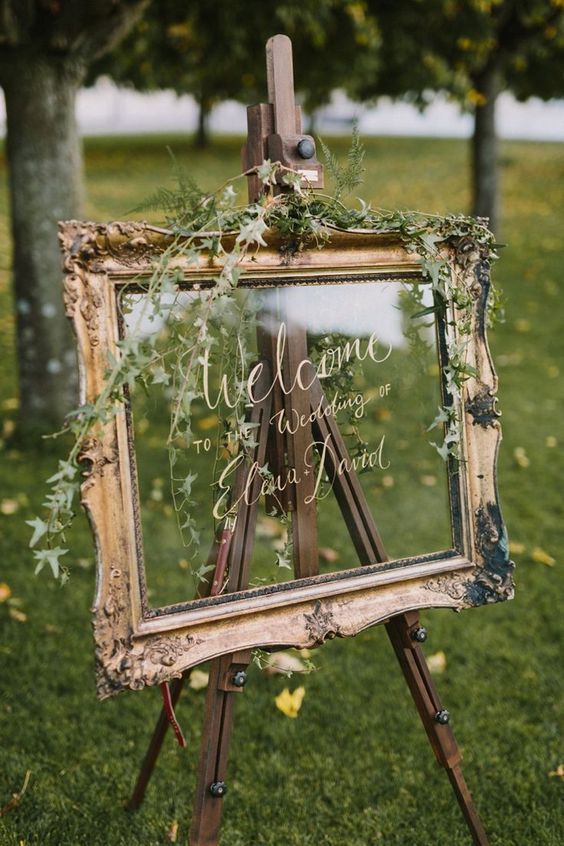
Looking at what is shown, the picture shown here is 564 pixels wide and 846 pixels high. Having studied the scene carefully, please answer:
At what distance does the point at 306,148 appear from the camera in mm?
1919

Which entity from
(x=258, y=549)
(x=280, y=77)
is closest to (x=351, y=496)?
(x=280, y=77)

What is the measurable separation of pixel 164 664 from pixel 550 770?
1697 millimetres

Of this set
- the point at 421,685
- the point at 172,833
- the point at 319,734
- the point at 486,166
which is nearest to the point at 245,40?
the point at 486,166

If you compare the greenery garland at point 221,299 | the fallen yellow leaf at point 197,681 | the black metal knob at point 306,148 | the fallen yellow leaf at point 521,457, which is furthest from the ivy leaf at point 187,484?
the fallen yellow leaf at point 521,457

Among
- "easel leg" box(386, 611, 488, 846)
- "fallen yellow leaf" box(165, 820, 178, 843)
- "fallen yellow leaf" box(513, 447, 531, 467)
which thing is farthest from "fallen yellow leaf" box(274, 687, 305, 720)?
"fallen yellow leaf" box(513, 447, 531, 467)

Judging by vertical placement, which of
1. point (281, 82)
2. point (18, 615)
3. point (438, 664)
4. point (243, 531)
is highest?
point (281, 82)

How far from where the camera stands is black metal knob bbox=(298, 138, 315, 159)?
1917 mm

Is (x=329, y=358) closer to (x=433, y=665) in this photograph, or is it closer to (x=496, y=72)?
(x=433, y=665)

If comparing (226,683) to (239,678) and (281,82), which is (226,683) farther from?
(281,82)

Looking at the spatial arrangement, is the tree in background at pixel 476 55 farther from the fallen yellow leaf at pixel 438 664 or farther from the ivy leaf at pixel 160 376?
the ivy leaf at pixel 160 376

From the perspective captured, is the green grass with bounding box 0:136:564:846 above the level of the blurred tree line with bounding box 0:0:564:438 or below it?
below

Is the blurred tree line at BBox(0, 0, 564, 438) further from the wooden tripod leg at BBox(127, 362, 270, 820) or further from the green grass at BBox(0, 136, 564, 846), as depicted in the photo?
the wooden tripod leg at BBox(127, 362, 270, 820)

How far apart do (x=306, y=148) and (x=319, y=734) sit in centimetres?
213

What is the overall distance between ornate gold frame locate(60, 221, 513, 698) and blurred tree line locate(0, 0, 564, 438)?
337 centimetres
